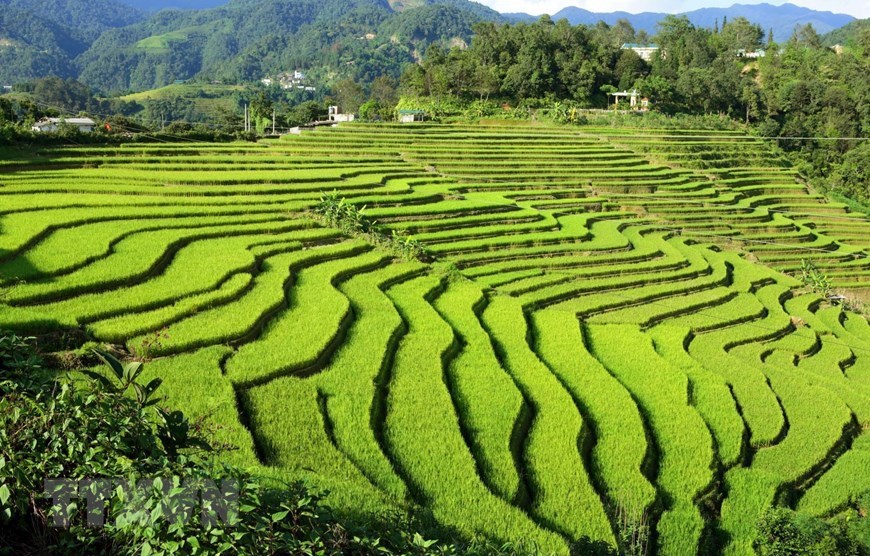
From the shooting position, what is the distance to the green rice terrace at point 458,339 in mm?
6070

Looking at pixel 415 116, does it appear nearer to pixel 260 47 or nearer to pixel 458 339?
pixel 458 339

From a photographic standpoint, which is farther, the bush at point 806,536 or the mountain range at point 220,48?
the mountain range at point 220,48

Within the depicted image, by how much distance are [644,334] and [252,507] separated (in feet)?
31.3

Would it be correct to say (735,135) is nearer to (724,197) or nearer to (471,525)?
(724,197)

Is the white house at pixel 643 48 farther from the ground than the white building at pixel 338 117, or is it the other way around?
the white house at pixel 643 48

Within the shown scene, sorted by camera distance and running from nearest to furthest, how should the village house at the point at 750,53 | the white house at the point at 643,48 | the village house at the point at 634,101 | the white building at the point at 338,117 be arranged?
1. the village house at the point at 634,101
2. the white building at the point at 338,117
3. the village house at the point at 750,53
4. the white house at the point at 643,48

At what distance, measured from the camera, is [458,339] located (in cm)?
949

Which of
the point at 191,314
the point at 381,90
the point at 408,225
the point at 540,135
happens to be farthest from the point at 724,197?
the point at 381,90

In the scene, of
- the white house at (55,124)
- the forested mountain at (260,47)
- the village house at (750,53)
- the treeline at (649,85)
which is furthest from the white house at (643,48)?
the forested mountain at (260,47)

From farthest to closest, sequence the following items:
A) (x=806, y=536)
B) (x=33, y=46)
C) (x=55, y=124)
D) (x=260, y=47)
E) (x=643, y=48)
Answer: (x=260, y=47) → (x=33, y=46) → (x=643, y=48) → (x=55, y=124) → (x=806, y=536)

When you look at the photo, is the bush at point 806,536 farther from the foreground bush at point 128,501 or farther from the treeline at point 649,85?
the treeline at point 649,85

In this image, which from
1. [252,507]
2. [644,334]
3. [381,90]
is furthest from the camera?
[381,90]

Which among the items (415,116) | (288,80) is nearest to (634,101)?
(415,116)

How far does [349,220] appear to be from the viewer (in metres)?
13.7
